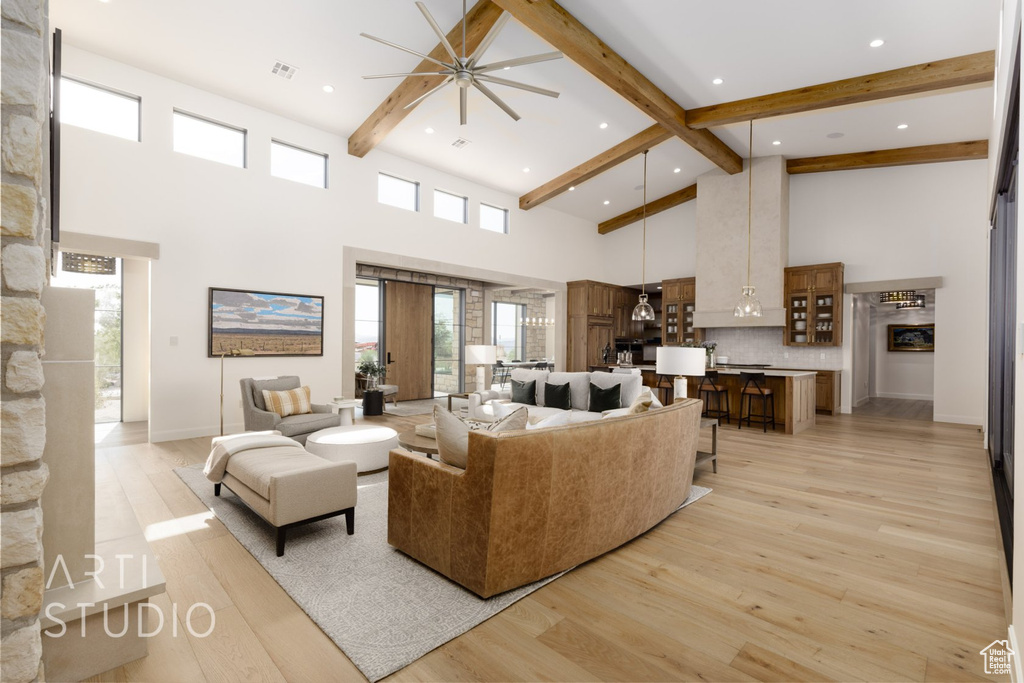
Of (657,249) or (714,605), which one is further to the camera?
(657,249)

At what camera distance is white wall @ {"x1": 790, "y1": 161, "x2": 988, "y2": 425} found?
725cm

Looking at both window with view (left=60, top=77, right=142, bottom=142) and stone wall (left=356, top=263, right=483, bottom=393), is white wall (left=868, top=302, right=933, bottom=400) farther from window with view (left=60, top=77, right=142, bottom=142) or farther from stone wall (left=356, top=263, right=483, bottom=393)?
window with view (left=60, top=77, right=142, bottom=142)

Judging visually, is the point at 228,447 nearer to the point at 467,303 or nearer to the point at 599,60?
the point at 599,60

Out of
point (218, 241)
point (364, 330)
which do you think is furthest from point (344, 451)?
point (364, 330)

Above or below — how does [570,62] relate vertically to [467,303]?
above

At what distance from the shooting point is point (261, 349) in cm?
633

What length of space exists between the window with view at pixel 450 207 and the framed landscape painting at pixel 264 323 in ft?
9.20

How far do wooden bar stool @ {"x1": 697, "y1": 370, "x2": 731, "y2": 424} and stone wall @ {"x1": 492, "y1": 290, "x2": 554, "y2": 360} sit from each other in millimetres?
5100

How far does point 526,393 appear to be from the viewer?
5934 millimetres

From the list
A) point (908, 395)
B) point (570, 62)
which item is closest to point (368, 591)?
point (570, 62)

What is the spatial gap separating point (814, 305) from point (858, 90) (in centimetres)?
400

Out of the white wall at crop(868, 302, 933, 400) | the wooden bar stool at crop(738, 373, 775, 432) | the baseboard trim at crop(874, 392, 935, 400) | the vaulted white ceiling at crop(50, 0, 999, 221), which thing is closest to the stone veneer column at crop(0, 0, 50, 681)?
the vaulted white ceiling at crop(50, 0, 999, 221)

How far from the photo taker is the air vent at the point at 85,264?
5563 mm

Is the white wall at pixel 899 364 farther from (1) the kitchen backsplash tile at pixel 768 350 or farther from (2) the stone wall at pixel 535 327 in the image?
(2) the stone wall at pixel 535 327
